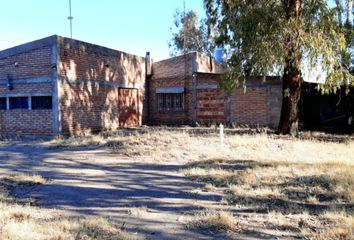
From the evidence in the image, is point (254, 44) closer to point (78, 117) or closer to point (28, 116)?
point (78, 117)

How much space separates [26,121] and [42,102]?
136cm

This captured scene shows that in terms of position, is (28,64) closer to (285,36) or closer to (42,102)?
(42,102)

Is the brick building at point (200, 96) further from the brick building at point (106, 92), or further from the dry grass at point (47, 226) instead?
the dry grass at point (47, 226)

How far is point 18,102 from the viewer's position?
722 inches

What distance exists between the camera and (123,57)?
2291 cm

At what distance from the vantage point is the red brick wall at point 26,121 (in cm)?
1755

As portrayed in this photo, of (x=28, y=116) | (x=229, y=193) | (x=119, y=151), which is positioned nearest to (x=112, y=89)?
(x=28, y=116)

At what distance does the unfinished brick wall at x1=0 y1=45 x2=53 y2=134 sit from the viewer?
1737 cm

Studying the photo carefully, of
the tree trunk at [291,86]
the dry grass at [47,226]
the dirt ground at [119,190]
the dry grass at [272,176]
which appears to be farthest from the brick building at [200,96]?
the dry grass at [47,226]

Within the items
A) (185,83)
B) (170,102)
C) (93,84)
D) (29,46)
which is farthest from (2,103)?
(185,83)

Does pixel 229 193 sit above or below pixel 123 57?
below

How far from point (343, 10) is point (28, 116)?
552 inches

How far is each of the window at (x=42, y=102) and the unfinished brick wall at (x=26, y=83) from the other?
18 cm

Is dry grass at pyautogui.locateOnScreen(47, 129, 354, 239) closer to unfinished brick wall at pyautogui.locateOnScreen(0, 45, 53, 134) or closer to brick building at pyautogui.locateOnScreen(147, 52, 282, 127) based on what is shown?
unfinished brick wall at pyautogui.locateOnScreen(0, 45, 53, 134)
